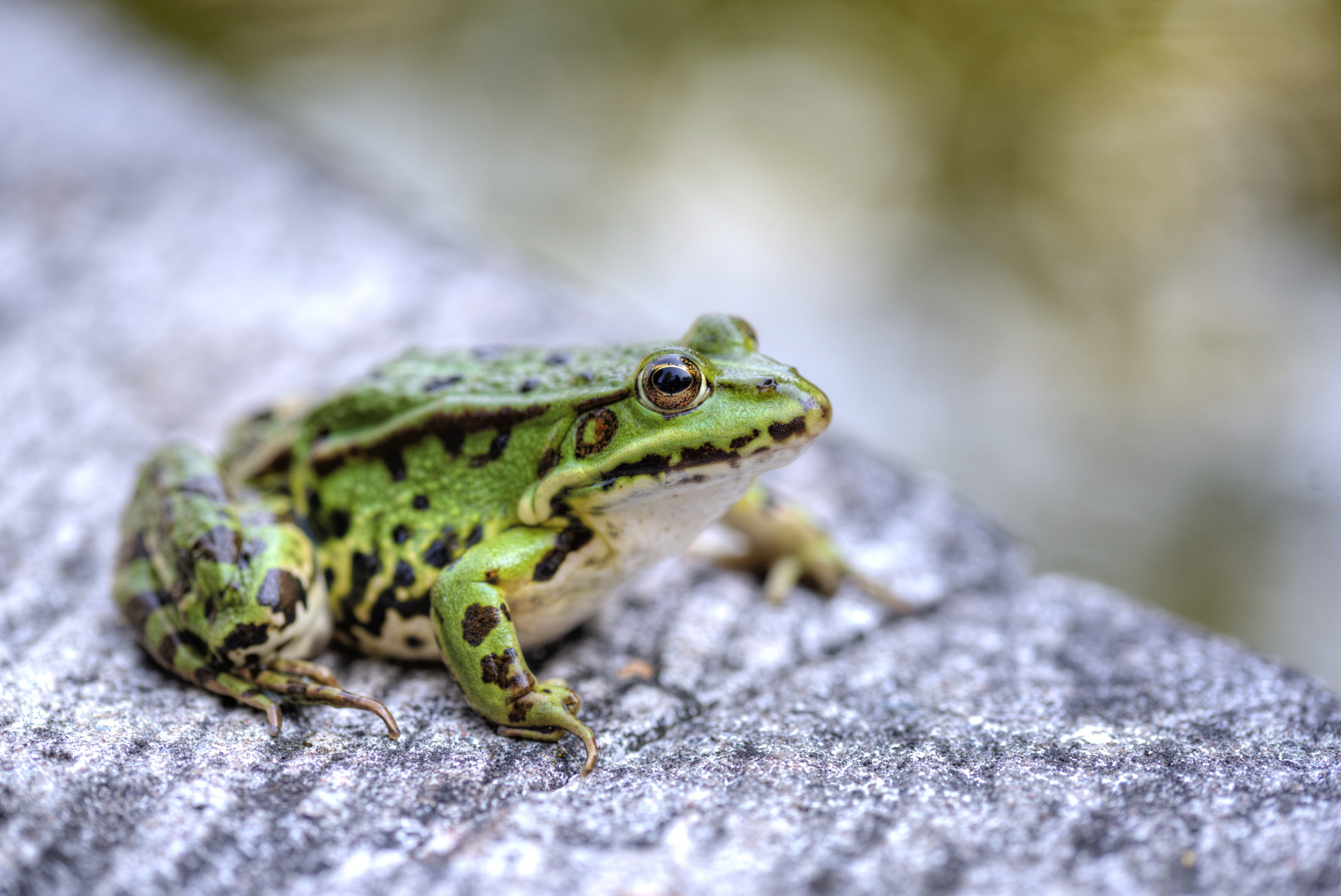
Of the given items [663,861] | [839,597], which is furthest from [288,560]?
[839,597]

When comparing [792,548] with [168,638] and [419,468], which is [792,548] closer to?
[419,468]

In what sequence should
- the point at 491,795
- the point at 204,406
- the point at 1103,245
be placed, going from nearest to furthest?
1. the point at 491,795
2. the point at 204,406
3. the point at 1103,245

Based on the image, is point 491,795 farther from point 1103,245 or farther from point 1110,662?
point 1103,245

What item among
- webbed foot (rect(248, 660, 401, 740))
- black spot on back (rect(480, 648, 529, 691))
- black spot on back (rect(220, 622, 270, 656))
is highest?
black spot on back (rect(480, 648, 529, 691))

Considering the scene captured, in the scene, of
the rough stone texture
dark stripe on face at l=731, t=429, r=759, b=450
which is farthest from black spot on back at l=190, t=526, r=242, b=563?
dark stripe on face at l=731, t=429, r=759, b=450

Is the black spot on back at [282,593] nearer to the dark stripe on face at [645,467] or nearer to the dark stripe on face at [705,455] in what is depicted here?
the dark stripe on face at [645,467]

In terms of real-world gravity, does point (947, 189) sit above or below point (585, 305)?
above

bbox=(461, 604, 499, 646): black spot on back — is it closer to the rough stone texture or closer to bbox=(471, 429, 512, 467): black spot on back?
the rough stone texture

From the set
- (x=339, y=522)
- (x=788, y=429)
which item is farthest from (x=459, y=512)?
(x=788, y=429)

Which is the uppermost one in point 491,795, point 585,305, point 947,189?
point 947,189
